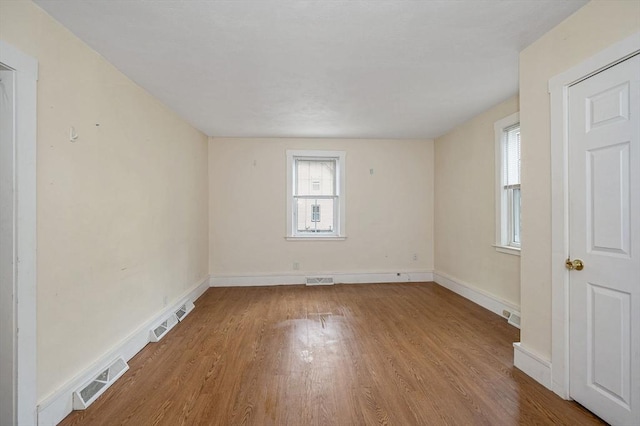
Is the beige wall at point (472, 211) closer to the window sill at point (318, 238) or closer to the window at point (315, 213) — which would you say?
the window sill at point (318, 238)

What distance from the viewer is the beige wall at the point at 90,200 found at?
173cm

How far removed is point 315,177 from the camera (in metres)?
5.18

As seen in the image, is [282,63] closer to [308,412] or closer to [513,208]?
[308,412]

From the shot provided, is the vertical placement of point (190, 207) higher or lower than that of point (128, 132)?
lower

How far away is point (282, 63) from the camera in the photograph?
2439 mm

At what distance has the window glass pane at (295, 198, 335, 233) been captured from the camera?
5184 millimetres

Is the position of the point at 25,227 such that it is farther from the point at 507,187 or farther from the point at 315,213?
the point at 507,187

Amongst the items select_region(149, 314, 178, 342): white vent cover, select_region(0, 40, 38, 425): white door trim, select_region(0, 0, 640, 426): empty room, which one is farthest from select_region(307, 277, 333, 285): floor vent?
select_region(0, 40, 38, 425): white door trim

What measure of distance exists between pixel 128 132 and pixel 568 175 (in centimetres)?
351

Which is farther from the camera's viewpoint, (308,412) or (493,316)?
(493,316)

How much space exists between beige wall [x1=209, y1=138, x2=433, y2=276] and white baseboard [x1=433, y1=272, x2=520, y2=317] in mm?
428

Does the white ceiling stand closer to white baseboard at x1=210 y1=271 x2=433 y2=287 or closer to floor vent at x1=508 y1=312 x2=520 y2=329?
floor vent at x1=508 y1=312 x2=520 y2=329

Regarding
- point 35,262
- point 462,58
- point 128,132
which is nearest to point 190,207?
point 128,132

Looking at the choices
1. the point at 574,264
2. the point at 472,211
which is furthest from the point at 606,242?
the point at 472,211
